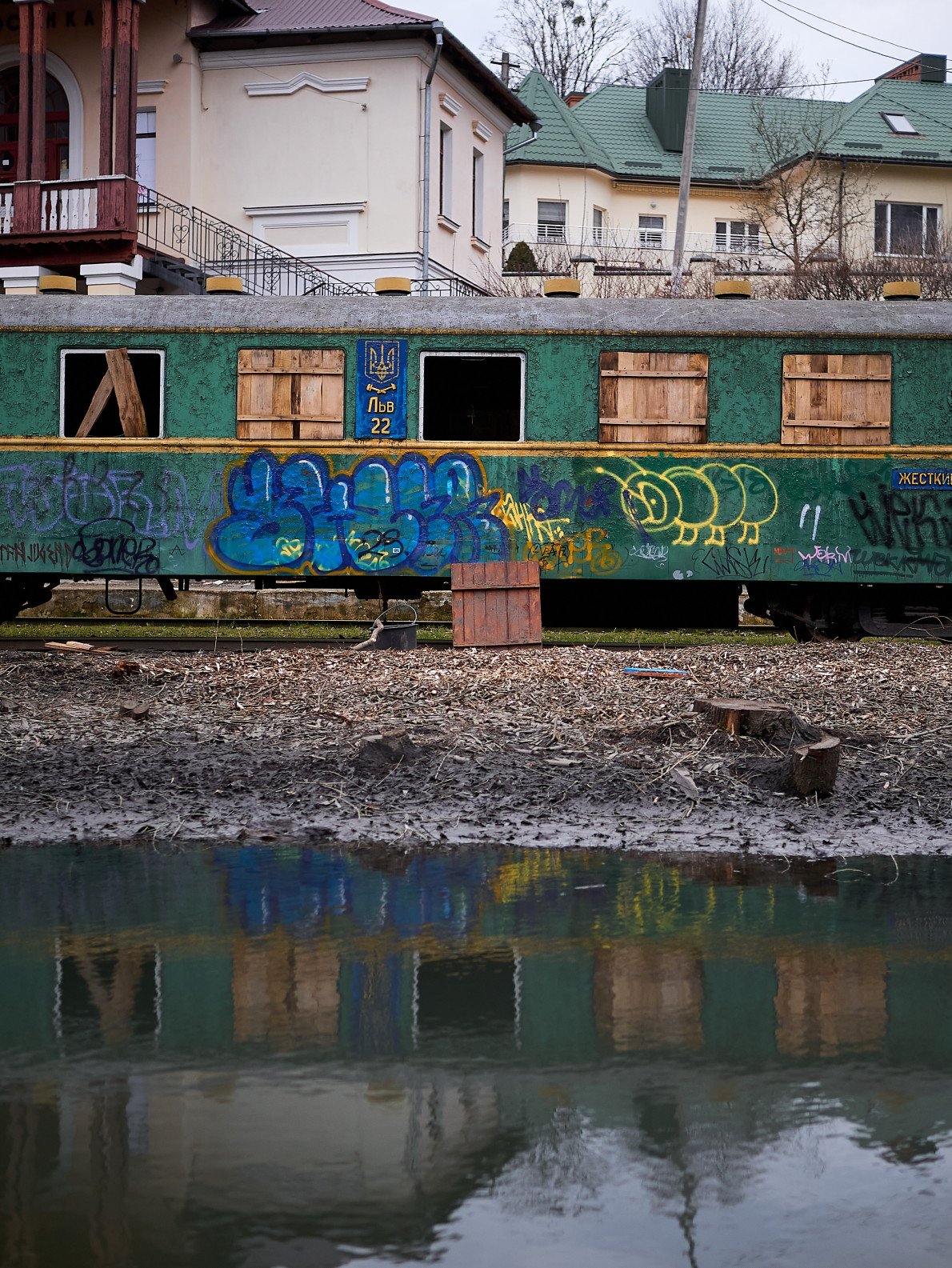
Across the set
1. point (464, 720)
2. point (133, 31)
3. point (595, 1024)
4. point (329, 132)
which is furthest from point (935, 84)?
point (595, 1024)

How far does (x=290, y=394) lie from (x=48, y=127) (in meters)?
16.5

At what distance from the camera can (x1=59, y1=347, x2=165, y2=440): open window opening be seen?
1307 centimetres

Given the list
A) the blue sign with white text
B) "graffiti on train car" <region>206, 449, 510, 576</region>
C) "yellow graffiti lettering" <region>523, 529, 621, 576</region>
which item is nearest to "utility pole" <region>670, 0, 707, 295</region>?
the blue sign with white text

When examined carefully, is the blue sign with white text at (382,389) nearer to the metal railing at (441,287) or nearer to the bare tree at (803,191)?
the metal railing at (441,287)

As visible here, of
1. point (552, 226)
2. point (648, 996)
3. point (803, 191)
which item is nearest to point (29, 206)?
point (803, 191)

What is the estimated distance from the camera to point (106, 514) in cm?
1306

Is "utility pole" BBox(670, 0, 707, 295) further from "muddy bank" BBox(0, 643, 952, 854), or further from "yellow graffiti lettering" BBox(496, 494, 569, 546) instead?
"muddy bank" BBox(0, 643, 952, 854)

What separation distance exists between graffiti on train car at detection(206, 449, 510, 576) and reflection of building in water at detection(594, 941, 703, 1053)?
8598mm

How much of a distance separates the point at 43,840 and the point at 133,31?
21423mm

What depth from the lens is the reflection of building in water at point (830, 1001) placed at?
360cm

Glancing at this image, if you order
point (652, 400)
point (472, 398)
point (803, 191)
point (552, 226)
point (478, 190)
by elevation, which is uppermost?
point (552, 226)

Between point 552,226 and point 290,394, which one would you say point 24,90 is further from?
point 552,226

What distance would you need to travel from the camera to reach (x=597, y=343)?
13.0 metres

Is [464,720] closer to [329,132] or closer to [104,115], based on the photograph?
[104,115]
